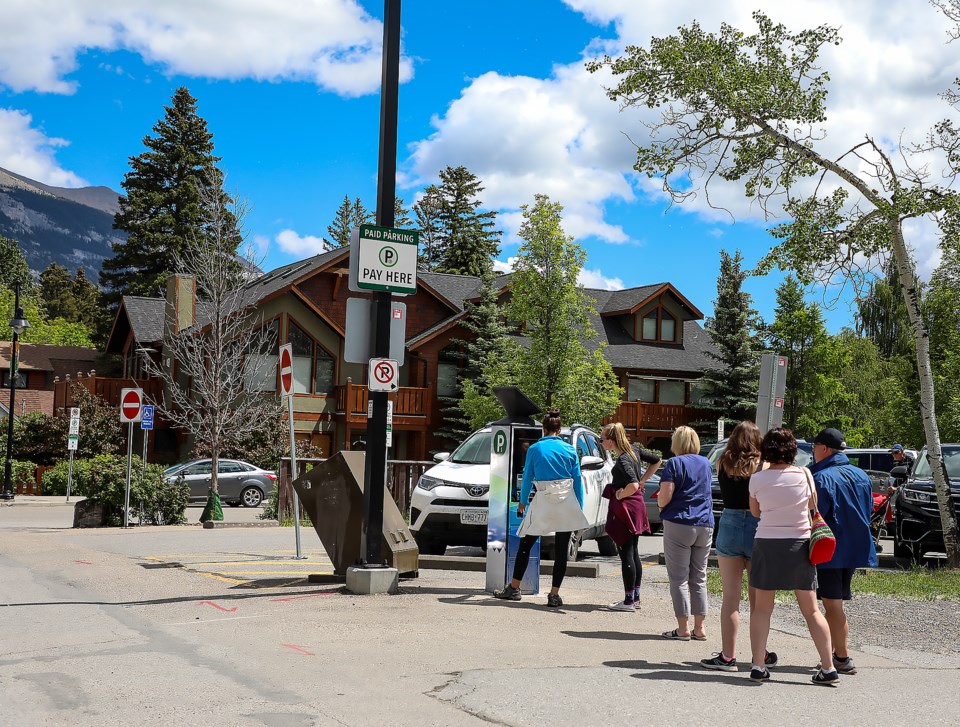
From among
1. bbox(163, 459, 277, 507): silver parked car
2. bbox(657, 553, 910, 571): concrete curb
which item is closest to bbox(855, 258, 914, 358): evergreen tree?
bbox(163, 459, 277, 507): silver parked car

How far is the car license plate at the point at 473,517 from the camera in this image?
13.8 metres

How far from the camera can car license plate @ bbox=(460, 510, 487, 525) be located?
13758mm

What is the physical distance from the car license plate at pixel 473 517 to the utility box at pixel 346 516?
2.01 m

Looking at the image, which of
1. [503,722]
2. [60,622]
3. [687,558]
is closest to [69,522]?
[60,622]

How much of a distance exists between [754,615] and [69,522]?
2115cm

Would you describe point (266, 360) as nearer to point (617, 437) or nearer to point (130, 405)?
point (130, 405)

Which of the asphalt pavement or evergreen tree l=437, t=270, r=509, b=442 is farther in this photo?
evergreen tree l=437, t=270, r=509, b=442

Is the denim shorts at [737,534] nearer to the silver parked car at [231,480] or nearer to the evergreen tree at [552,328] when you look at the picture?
the silver parked car at [231,480]

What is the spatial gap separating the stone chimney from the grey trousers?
121ft

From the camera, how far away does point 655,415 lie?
48.3 meters

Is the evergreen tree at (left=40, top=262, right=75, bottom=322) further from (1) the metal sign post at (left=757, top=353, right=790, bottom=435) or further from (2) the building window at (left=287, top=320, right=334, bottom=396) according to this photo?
(1) the metal sign post at (left=757, top=353, right=790, bottom=435)

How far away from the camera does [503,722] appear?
19.3ft

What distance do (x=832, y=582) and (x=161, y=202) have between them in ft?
210

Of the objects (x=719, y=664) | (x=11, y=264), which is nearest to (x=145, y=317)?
(x=719, y=664)
